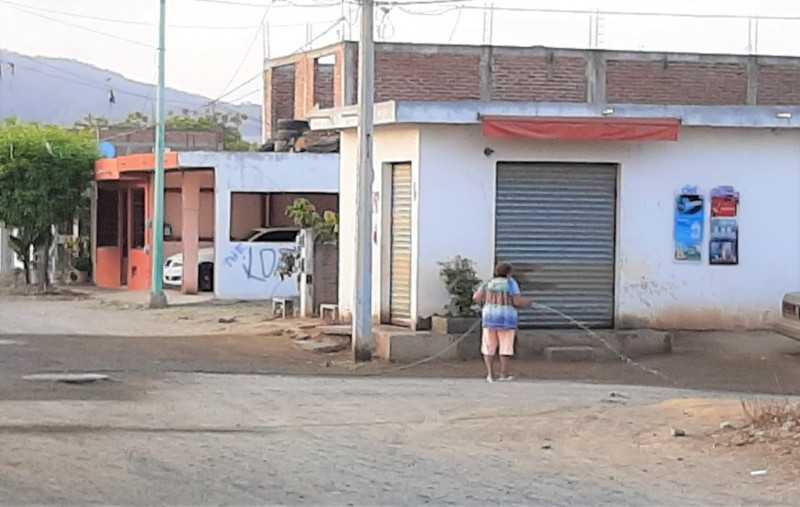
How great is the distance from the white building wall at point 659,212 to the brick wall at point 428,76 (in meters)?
15.8

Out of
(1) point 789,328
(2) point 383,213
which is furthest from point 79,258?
(1) point 789,328

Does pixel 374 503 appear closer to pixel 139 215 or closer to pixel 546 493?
pixel 546 493

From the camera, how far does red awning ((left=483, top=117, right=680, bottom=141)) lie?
63.2 feet

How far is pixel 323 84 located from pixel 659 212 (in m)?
22.2

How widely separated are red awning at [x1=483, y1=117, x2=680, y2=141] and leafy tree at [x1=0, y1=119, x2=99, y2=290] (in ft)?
56.7

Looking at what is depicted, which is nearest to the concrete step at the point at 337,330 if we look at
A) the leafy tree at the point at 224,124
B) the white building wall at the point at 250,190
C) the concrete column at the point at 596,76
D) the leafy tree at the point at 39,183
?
the white building wall at the point at 250,190

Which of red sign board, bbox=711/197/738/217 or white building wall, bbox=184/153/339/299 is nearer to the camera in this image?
red sign board, bbox=711/197/738/217

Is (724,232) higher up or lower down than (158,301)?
higher up

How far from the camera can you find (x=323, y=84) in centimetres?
4153

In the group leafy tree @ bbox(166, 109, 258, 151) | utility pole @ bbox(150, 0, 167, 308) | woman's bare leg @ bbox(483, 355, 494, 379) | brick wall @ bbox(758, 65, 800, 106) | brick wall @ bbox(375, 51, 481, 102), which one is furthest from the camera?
leafy tree @ bbox(166, 109, 258, 151)

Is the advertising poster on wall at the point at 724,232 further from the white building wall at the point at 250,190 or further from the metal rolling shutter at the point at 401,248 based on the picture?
the white building wall at the point at 250,190

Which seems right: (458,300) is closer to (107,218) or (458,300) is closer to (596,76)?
(596,76)

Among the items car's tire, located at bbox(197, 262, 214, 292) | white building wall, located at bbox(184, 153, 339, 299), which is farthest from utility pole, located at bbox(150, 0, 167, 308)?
car's tire, located at bbox(197, 262, 214, 292)

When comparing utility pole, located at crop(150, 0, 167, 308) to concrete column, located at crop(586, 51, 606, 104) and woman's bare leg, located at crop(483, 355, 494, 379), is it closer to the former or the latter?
woman's bare leg, located at crop(483, 355, 494, 379)
